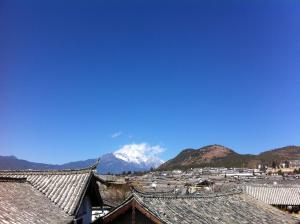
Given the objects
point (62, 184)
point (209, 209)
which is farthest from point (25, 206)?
point (209, 209)

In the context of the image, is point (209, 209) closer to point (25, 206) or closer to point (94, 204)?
point (94, 204)

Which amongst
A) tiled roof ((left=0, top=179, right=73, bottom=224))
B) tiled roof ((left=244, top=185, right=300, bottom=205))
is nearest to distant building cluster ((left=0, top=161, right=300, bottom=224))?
tiled roof ((left=0, top=179, right=73, bottom=224))

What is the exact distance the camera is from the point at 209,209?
89.4 feet

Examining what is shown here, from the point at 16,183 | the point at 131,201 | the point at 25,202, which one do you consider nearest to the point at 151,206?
the point at 131,201

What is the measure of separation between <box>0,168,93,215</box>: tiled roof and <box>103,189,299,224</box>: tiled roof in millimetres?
2943

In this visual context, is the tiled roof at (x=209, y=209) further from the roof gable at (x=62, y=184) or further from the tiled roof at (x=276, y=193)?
the tiled roof at (x=276, y=193)

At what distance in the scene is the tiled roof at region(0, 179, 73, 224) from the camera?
63.0ft

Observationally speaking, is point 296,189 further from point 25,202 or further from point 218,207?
point 25,202

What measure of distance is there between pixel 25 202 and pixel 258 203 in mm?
19827

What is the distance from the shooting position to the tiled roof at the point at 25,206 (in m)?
19.2

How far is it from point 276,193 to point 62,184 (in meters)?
44.4

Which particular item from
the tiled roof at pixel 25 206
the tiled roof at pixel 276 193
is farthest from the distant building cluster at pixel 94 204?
the tiled roof at pixel 276 193

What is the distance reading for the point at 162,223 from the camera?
21641 millimetres

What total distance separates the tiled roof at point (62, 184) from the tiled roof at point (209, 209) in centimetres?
294
